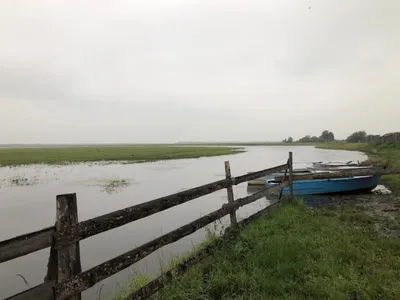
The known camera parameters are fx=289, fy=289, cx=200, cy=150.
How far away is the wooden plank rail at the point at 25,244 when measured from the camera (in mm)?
2209

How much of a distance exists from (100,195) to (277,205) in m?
11.7

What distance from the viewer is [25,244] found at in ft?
7.72

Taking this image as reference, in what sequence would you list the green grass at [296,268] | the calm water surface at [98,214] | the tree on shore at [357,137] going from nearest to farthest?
1. the green grass at [296,268]
2. the calm water surface at [98,214]
3. the tree on shore at [357,137]

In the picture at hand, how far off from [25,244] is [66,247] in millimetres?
430

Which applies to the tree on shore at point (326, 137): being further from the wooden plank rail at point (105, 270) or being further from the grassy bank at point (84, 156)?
the wooden plank rail at point (105, 270)

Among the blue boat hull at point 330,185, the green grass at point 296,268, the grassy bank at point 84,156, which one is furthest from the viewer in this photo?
the grassy bank at point 84,156

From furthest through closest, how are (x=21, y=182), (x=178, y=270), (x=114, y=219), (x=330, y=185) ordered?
1. (x=21, y=182)
2. (x=330, y=185)
3. (x=178, y=270)
4. (x=114, y=219)

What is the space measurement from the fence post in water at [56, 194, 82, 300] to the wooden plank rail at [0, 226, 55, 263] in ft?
0.38

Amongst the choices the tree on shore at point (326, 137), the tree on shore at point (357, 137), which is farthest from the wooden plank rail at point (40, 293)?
the tree on shore at point (326, 137)

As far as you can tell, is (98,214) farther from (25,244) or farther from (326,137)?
(326,137)

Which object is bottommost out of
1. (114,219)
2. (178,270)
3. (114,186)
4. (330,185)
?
(114,186)

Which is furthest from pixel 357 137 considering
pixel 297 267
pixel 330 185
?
pixel 297 267

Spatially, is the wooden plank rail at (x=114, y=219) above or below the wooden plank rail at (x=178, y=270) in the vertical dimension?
above

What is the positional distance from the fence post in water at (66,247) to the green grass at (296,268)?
152 cm
